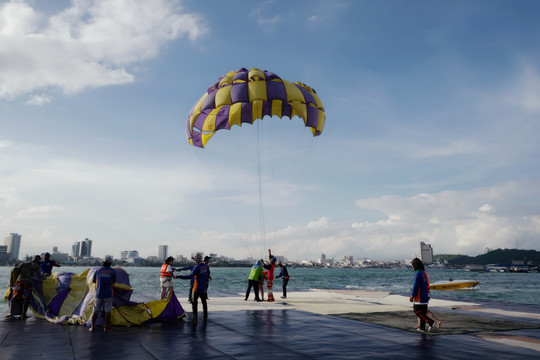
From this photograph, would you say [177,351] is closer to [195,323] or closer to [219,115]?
[195,323]

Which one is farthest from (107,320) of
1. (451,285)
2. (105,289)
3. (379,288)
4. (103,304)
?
(379,288)

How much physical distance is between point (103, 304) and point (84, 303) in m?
1.11

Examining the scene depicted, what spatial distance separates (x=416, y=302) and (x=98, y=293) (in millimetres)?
7712

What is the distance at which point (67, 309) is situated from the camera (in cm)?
996

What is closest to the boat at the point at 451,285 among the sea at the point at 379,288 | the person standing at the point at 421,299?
the sea at the point at 379,288

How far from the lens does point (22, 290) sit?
1030cm

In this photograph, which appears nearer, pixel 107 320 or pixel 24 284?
pixel 107 320

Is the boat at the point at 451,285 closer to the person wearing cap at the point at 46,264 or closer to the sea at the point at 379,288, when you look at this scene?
the sea at the point at 379,288

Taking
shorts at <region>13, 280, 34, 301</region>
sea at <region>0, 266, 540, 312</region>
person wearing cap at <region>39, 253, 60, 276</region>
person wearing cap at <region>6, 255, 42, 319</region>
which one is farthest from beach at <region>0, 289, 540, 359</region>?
sea at <region>0, 266, 540, 312</region>

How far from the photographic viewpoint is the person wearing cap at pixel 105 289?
28.5 feet

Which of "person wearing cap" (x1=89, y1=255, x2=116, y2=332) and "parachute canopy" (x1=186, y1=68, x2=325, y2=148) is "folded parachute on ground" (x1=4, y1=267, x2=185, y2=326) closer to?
"person wearing cap" (x1=89, y1=255, x2=116, y2=332)

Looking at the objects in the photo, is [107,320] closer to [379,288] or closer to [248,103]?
[248,103]

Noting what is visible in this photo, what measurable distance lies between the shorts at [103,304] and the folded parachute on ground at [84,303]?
0.51 m

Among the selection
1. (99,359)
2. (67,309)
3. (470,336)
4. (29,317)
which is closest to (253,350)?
(99,359)
